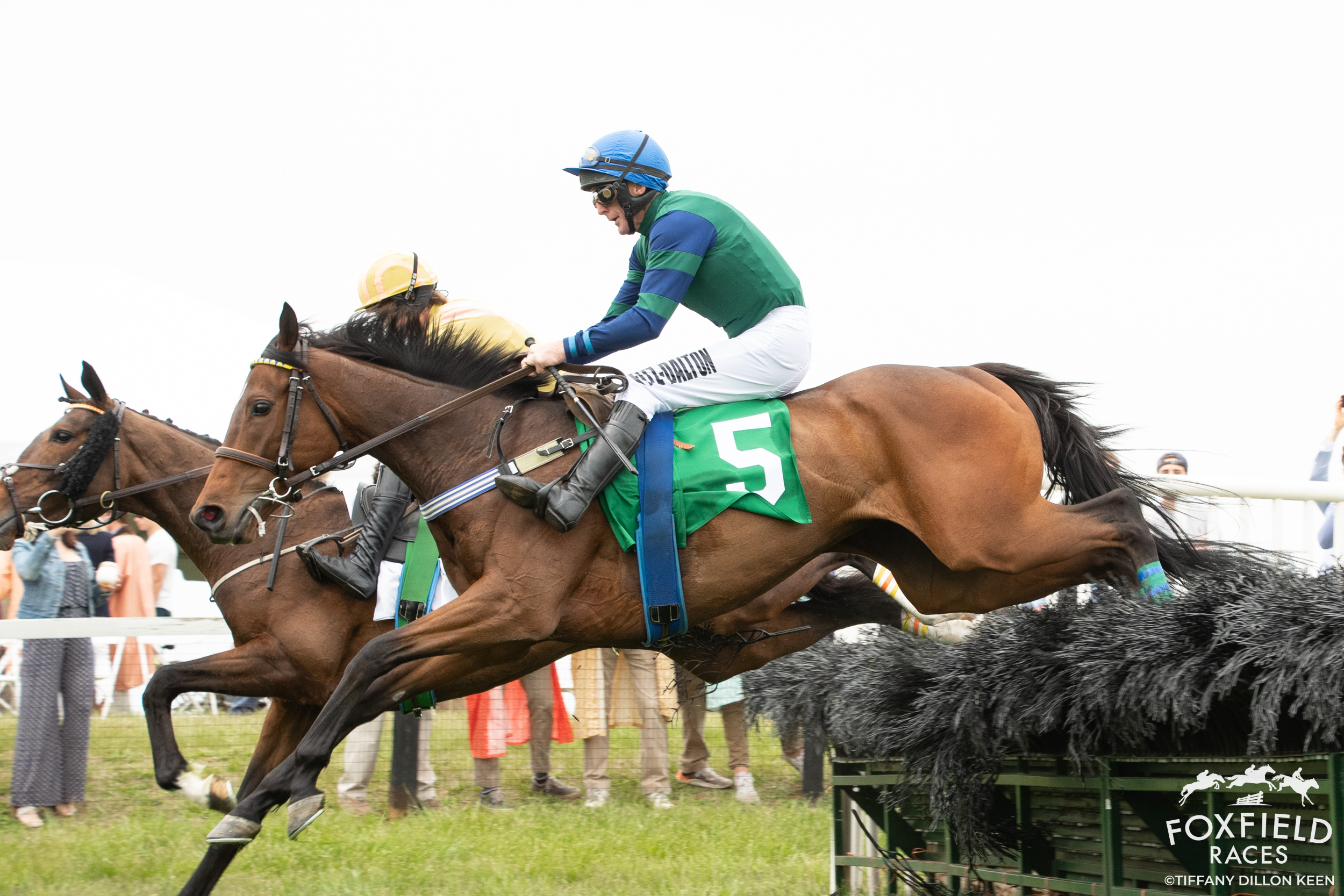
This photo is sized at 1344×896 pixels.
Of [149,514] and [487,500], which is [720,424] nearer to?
[487,500]

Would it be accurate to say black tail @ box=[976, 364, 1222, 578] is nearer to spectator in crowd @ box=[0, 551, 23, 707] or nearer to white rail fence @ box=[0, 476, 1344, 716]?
white rail fence @ box=[0, 476, 1344, 716]

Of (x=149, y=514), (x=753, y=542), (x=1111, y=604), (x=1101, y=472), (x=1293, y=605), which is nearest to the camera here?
(x=1293, y=605)

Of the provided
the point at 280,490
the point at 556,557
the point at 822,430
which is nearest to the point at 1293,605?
the point at 822,430

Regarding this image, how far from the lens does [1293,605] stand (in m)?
3.49

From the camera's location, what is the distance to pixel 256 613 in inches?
207

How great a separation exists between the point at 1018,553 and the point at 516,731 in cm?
437

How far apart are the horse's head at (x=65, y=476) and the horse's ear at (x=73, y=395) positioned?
0.11 meters

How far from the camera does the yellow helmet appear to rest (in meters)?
5.68

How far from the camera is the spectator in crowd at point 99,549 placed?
833 centimetres

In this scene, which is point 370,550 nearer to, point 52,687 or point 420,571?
point 420,571

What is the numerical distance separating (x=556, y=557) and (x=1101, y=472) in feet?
7.25

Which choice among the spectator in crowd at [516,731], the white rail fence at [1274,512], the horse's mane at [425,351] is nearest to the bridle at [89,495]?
the horse's mane at [425,351]

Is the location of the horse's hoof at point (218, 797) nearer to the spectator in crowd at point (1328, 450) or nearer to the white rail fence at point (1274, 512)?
the white rail fence at point (1274, 512)

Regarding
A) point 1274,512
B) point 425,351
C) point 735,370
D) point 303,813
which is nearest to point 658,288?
point 735,370
